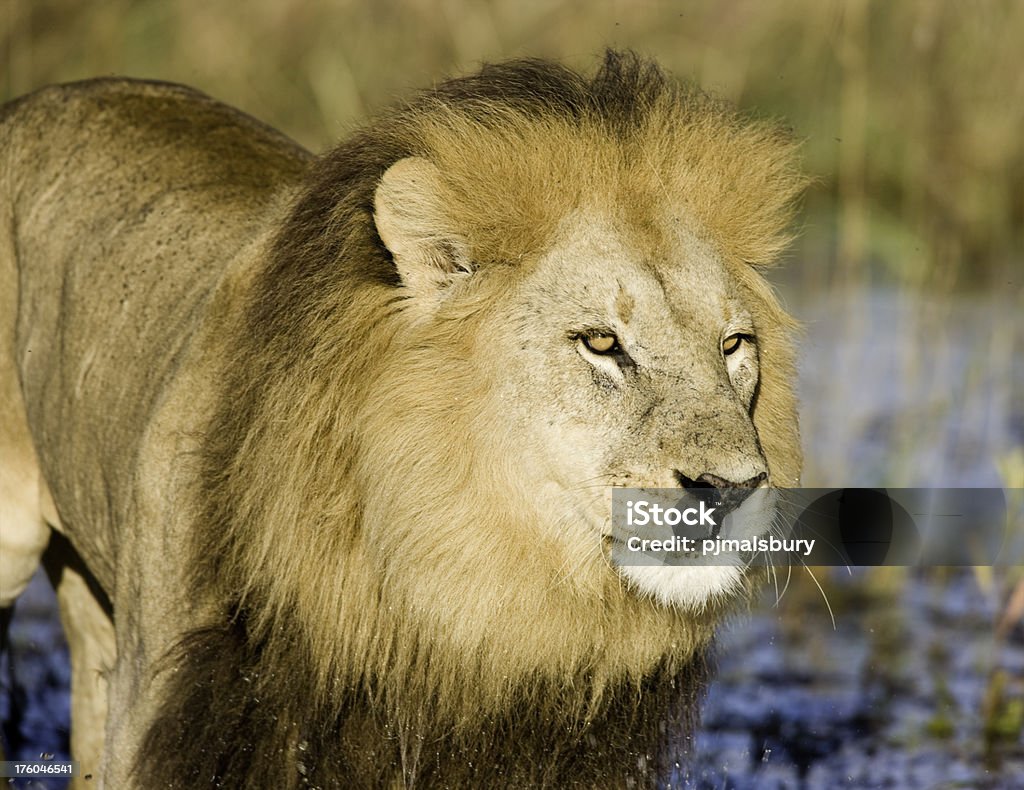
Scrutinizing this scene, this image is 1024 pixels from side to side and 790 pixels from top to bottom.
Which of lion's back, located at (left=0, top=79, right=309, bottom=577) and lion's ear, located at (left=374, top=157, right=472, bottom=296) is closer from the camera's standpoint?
lion's ear, located at (left=374, top=157, right=472, bottom=296)

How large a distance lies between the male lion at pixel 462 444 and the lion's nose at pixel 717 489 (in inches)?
0.6

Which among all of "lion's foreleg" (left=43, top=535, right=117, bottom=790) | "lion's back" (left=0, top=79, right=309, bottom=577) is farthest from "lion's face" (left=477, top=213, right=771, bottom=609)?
"lion's foreleg" (left=43, top=535, right=117, bottom=790)

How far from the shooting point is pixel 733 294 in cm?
360

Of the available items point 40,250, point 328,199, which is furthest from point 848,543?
point 40,250

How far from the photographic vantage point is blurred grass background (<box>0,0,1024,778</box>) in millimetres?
9375

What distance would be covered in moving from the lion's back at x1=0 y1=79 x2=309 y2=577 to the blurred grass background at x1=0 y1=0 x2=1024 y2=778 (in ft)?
14.4

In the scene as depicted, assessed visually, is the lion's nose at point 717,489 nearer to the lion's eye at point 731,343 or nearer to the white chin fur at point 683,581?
the white chin fur at point 683,581

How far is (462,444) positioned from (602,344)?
36cm

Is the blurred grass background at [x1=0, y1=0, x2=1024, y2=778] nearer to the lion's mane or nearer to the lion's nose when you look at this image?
the lion's mane

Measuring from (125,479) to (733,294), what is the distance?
1.74 m

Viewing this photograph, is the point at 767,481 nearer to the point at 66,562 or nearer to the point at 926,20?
the point at 66,562

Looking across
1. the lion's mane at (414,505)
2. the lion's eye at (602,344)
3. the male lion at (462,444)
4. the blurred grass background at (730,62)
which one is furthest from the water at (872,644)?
the blurred grass background at (730,62)

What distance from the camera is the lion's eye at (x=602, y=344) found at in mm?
3391

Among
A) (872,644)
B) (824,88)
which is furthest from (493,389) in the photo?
(824,88)
